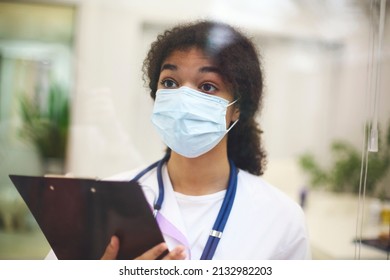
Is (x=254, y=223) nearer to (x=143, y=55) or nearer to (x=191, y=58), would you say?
(x=191, y=58)

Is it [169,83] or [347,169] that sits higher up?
[169,83]

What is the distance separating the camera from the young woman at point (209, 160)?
1186 mm

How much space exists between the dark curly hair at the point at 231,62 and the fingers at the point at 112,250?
477mm

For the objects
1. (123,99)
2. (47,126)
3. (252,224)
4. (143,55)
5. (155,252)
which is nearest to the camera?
(155,252)

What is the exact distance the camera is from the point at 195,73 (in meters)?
1.18

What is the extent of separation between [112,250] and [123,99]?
0.66 metres

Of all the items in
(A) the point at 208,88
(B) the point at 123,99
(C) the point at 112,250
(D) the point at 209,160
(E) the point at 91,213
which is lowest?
(C) the point at 112,250

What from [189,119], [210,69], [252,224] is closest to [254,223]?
[252,224]

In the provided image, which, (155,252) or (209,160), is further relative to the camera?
(209,160)

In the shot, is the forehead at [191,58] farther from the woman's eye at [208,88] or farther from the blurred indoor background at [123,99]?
the blurred indoor background at [123,99]

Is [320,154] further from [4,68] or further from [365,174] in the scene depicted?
[4,68]

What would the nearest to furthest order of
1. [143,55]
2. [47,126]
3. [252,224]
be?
[252,224] → [143,55] → [47,126]

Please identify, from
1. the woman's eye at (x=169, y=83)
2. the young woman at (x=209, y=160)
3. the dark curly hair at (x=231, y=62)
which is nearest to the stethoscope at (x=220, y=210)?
the young woman at (x=209, y=160)

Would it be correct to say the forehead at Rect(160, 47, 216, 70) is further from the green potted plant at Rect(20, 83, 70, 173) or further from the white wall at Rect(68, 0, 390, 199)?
the green potted plant at Rect(20, 83, 70, 173)
